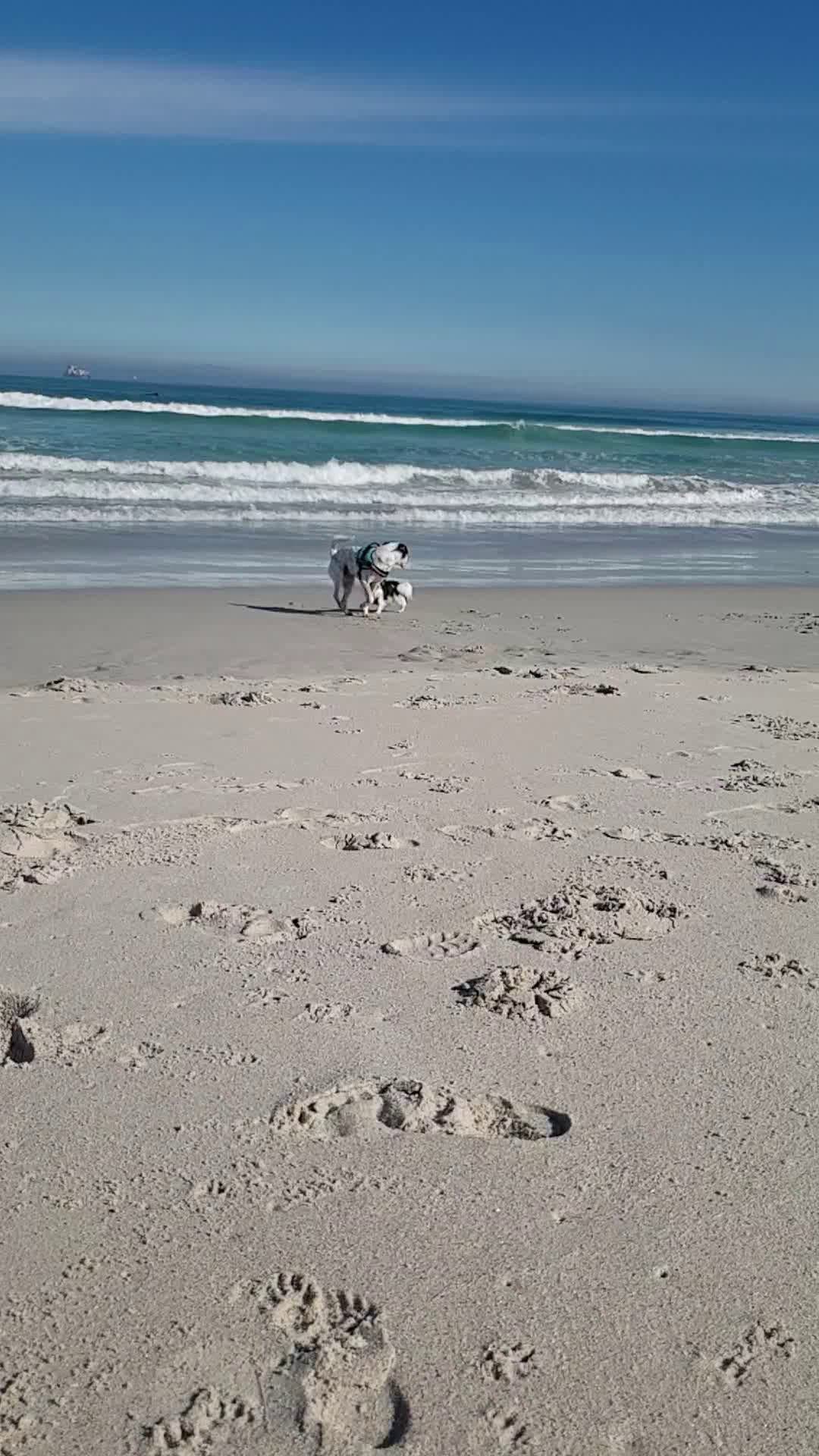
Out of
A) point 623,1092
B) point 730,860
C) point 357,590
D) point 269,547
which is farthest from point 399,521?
point 623,1092

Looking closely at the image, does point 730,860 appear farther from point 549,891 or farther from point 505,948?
point 505,948

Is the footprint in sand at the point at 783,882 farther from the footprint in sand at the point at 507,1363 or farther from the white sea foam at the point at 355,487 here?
the white sea foam at the point at 355,487

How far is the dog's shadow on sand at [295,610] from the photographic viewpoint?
9.53m

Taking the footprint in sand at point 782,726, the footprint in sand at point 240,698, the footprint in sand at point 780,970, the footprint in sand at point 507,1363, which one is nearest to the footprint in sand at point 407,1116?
the footprint in sand at point 507,1363

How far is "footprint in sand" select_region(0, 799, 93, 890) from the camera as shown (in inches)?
145

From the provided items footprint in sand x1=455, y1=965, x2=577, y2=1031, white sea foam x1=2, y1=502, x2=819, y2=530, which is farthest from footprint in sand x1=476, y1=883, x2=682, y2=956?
white sea foam x1=2, y1=502, x2=819, y2=530

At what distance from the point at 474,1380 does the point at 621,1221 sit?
1.56 feet

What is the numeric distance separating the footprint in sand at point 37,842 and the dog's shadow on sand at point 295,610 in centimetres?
529

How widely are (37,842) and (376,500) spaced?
49.3 feet

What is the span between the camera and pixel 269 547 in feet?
43.4

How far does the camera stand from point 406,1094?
2586 millimetres

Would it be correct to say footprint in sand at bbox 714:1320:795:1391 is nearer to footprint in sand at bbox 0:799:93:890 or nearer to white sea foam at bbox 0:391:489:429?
footprint in sand at bbox 0:799:93:890

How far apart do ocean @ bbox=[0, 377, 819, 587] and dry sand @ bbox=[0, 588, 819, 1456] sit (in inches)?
251

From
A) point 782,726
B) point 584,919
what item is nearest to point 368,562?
point 782,726
